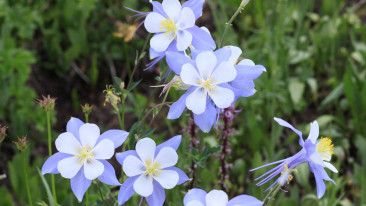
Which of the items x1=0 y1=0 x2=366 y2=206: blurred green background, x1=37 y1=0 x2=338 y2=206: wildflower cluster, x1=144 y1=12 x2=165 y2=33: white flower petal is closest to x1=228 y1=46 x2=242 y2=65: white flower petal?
x1=37 y1=0 x2=338 y2=206: wildflower cluster

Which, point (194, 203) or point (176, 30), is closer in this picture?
point (194, 203)

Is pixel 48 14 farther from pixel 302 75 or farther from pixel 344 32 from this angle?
pixel 344 32

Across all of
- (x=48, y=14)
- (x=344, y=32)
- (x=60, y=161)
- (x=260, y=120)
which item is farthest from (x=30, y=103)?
(x=344, y=32)

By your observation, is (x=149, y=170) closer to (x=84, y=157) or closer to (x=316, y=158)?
(x=84, y=157)

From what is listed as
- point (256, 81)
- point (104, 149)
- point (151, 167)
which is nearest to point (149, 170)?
point (151, 167)

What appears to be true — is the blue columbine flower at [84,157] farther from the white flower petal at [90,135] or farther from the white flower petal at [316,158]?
the white flower petal at [316,158]

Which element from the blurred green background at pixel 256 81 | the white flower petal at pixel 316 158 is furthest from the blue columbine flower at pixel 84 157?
the blurred green background at pixel 256 81
